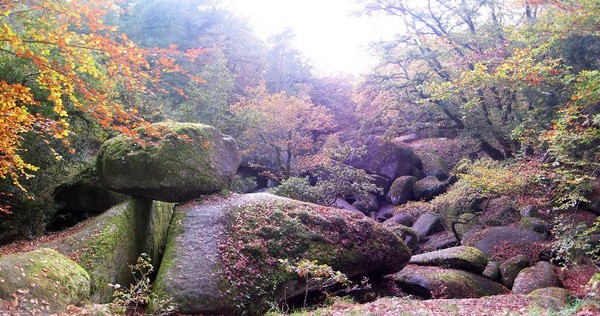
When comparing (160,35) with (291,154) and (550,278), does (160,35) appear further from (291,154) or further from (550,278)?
(550,278)

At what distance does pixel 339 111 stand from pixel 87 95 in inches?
877

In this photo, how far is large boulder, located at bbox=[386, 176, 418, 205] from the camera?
65.0ft

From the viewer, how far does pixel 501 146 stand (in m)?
15.2

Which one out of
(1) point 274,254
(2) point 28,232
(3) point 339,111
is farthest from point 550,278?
(3) point 339,111

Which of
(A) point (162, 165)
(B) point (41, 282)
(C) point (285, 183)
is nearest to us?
(B) point (41, 282)

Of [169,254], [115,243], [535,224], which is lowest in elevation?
[535,224]

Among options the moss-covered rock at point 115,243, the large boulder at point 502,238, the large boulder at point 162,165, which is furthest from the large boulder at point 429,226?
the moss-covered rock at point 115,243

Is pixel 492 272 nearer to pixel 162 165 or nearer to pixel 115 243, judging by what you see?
pixel 162 165

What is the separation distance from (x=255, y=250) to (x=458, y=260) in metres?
5.62

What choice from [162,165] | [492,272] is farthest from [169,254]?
[492,272]

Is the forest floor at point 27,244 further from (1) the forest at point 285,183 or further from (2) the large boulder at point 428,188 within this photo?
(2) the large boulder at point 428,188

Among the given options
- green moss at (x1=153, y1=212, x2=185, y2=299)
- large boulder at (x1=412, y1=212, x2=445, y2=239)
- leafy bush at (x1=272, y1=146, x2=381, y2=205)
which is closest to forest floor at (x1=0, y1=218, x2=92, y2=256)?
green moss at (x1=153, y1=212, x2=185, y2=299)

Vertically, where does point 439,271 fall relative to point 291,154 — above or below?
below

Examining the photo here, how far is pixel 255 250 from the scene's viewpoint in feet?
26.9
